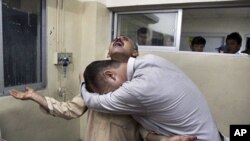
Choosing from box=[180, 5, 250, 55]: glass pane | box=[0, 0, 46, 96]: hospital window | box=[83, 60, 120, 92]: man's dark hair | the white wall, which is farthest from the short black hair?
box=[180, 5, 250, 55]: glass pane

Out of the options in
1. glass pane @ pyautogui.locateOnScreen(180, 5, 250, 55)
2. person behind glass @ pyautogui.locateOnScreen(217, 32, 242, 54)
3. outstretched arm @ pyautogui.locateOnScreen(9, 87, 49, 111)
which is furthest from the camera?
glass pane @ pyautogui.locateOnScreen(180, 5, 250, 55)

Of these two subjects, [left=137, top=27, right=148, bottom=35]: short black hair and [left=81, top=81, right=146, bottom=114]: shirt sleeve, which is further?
[left=137, top=27, right=148, bottom=35]: short black hair

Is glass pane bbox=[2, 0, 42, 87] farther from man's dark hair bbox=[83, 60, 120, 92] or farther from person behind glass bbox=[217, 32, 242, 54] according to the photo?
person behind glass bbox=[217, 32, 242, 54]

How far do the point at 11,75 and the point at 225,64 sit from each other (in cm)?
201

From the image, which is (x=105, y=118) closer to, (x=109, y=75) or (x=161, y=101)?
(x=109, y=75)

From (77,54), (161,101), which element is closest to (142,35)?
(77,54)

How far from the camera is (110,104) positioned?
0.90m

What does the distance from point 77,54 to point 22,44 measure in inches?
28.1

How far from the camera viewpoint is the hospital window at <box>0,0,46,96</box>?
173 centimetres

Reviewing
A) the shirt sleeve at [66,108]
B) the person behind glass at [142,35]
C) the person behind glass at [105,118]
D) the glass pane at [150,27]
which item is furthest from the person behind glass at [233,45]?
the shirt sleeve at [66,108]

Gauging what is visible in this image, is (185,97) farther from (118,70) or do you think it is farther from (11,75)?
(11,75)

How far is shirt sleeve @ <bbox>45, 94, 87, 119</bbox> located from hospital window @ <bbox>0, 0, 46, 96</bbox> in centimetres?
78

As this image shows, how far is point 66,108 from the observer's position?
1.20m

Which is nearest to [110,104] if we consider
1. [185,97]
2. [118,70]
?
[118,70]
